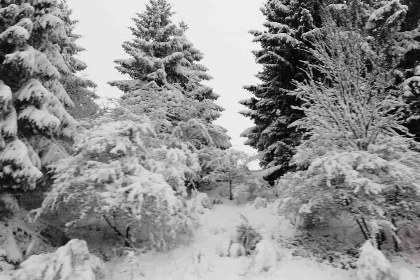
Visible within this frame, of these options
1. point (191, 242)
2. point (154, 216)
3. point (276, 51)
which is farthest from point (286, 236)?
point (276, 51)

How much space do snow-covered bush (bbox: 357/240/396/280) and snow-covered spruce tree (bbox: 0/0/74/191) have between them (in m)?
7.57

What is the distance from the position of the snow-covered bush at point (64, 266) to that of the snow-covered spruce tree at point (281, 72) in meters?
8.97

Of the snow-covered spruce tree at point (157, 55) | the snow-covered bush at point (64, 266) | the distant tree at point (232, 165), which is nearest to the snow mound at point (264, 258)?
the snow-covered bush at point (64, 266)

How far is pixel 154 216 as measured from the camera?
7668mm

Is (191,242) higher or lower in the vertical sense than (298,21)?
lower

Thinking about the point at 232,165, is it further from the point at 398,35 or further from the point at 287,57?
the point at 398,35

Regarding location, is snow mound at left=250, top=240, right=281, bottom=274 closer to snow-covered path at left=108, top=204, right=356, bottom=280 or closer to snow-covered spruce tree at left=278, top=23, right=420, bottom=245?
snow-covered path at left=108, top=204, right=356, bottom=280

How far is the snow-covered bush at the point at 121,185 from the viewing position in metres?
7.09

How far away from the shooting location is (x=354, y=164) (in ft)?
24.3

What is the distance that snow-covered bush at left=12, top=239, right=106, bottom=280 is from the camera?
20.0 ft

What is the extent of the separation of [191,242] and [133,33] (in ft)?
43.3

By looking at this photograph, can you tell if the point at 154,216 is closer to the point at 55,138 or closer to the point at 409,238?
the point at 55,138

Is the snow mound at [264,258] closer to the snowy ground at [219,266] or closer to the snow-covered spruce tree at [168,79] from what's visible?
the snowy ground at [219,266]

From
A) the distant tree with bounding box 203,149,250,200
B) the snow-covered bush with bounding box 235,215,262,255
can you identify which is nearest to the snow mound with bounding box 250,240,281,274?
the snow-covered bush with bounding box 235,215,262,255
